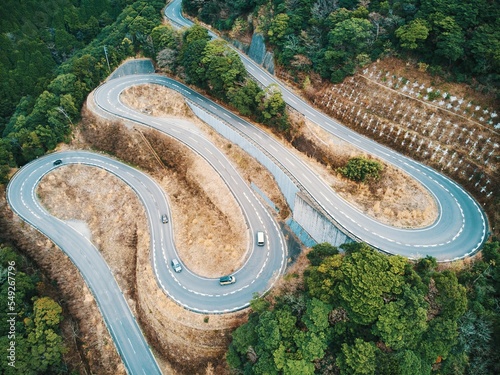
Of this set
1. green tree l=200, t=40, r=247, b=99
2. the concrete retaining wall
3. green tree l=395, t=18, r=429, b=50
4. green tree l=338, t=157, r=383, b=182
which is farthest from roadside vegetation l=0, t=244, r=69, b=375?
green tree l=395, t=18, r=429, b=50

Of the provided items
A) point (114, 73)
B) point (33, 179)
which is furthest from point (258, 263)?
point (114, 73)

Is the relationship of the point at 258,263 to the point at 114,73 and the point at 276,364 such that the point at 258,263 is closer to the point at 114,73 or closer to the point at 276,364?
the point at 276,364

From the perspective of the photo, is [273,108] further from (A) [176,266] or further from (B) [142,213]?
(A) [176,266]

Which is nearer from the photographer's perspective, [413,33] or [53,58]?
[413,33]

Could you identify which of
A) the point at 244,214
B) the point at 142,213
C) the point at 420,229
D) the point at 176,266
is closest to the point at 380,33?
the point at 420,229

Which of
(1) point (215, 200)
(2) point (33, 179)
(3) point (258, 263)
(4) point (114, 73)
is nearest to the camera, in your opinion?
(3) point (258, 263)

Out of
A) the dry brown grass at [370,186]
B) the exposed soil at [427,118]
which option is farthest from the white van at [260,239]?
the exposed soil at [427,118]

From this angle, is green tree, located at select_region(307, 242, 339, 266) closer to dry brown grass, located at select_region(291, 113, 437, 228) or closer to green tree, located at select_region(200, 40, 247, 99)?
dry brown grass, located at select_region(291, 113, 437, 228)
